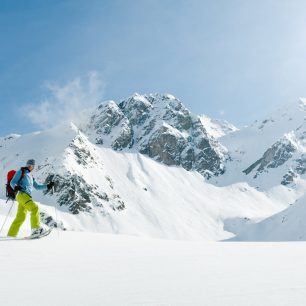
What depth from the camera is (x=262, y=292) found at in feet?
16.0

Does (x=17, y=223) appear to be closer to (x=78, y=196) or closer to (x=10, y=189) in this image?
(x=10, y=189)

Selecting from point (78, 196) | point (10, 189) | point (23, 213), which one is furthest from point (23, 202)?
point (78, 196)

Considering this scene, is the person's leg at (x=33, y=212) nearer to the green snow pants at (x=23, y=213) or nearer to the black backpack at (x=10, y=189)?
the green snow pants at (x=23, y=213)

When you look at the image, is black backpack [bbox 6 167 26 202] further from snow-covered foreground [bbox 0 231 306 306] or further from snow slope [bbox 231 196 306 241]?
snow slope [bbox 231 196 306 241]

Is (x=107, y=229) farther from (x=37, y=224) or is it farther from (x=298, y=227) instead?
(x=37, y=224)

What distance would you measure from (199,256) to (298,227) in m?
122

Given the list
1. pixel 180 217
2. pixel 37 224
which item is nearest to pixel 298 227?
pixel 180 217

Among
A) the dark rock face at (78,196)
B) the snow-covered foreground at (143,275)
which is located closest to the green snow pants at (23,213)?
the snow-covered foreground at (143,275)

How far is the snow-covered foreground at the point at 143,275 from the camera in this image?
15.0 ft

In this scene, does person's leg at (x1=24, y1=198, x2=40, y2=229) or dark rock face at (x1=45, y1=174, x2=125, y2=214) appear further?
dark rock face at (x1=45, y1=174, x2=125, y2=214)

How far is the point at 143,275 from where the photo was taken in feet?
19.4

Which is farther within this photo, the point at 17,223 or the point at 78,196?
the point at 78,196

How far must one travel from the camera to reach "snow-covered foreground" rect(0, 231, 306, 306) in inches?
179

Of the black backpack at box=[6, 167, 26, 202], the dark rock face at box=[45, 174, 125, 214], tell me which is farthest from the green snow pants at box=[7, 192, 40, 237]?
the dark rock face at box=[45, 174, 125, 214]
